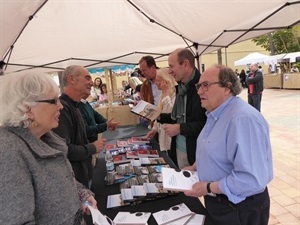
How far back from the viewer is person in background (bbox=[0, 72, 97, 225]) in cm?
83

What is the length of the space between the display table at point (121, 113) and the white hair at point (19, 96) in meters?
4.62

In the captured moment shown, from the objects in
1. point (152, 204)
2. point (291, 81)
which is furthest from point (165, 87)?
point (291, 81)

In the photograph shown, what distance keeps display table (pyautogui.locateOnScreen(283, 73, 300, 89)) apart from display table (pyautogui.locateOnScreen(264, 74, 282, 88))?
1.57ft

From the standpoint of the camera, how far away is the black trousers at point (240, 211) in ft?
4.29

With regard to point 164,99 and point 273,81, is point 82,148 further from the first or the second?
point 273,81

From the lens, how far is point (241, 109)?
1.28m

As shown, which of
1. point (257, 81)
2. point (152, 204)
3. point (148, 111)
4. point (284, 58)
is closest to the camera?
point (152, 204)

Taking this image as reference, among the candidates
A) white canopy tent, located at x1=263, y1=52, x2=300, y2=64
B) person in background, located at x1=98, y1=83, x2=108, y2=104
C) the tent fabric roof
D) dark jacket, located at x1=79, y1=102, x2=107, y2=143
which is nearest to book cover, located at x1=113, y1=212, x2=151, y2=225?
dark jacket, located at x1=79, y1=102, x2=107, y2=143

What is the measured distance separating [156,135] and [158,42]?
1.57 meters

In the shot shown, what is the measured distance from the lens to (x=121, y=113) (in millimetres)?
5715

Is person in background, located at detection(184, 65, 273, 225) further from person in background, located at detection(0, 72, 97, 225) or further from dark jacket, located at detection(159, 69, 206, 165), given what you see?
person in background, located at detection(0, 72, 97, 225)

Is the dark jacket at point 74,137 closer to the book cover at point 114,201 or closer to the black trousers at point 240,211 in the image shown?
the book cover at point 114,201

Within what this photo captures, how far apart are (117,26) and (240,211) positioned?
2538mm

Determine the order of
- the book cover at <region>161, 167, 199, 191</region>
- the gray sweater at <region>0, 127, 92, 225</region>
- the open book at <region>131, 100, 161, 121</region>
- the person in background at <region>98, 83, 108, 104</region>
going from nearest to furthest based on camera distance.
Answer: the gray sweater at <region>0, 127, 92, 225</region>, the book cover at <region>161, 167, 199, 191</region>, the open book at <region>131, 100, 161, 121</region>, the person in background at <region>98, 83, 108, 104</region>
